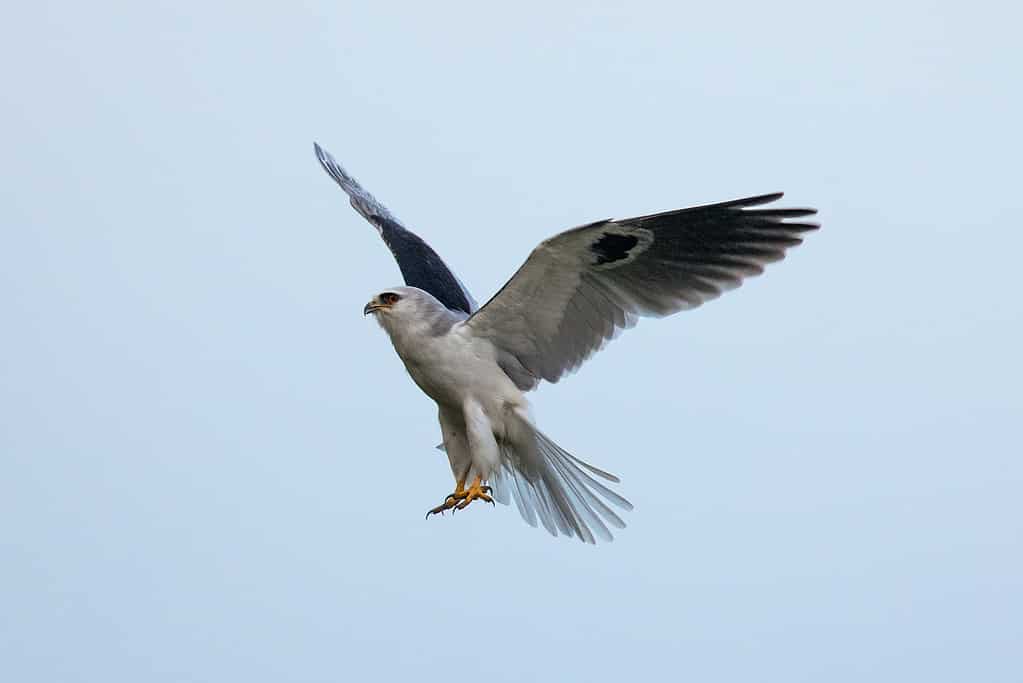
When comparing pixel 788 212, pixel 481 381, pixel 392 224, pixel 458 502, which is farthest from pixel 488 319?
pixel 392 224

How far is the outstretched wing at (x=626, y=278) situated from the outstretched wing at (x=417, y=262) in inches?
36.8

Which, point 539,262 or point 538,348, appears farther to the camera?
point 538,348

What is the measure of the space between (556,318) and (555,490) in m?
0.78

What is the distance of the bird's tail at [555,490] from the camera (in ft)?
22.4

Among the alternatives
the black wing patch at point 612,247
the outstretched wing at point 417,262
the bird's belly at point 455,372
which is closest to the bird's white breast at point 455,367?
the bird's belly at point 455,372

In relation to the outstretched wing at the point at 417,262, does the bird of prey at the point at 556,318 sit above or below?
below

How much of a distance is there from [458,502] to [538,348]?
72 cm

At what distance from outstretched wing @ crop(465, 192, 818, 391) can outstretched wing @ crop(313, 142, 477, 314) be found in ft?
3.07

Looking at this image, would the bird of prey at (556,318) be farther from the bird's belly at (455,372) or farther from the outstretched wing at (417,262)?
the outstretched wing at (417,262)

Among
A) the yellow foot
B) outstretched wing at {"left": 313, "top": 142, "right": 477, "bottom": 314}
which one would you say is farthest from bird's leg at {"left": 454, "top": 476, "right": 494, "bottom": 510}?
outstretched wing at {"left": 313, "top": 142, "right": 477, "bottom": 314}

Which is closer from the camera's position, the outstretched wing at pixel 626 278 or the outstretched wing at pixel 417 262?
the outstretched wing at pixel 626 278

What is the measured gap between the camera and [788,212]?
21.5 ft

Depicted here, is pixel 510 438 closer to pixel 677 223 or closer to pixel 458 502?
pixel 458 502

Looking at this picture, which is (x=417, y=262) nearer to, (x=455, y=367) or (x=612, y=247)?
(x=455, y=367)
